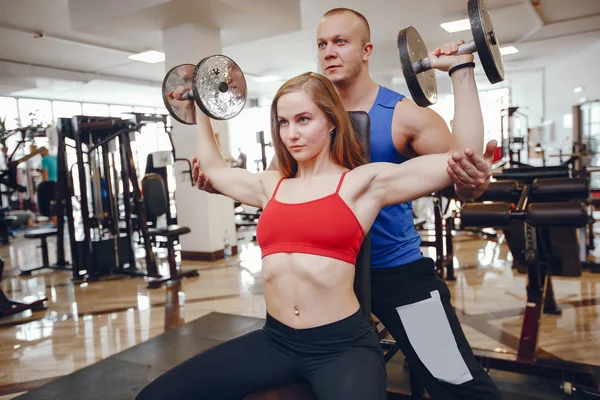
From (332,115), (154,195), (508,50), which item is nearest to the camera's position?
(332,115)

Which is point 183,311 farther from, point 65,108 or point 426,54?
point 65,108

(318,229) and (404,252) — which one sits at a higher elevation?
(318,229)

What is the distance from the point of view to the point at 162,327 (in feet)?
10.0

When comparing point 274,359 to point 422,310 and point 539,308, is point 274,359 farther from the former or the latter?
point 539,308

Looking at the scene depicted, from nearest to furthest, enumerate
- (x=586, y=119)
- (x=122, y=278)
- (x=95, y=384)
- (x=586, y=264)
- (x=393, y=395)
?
(x=393, y=395), (x=95, y=384), (x=586, y=264), (x=122, y=278), (x=586, y=119)

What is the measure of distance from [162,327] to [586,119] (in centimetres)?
892

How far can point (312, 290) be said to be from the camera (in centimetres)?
116

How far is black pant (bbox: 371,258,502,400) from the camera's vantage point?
4.05 ft

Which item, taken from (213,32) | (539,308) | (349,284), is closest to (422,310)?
(349,284)

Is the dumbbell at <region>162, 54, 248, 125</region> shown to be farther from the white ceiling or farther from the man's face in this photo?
the white ceiling

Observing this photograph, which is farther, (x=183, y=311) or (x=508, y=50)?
(x=508, y=50)

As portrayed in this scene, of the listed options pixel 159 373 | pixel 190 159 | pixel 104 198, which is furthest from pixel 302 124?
pixel 104 198

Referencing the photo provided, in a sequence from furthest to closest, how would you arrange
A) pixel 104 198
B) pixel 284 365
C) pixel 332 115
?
pixel 104 198 → pixel 332 115 → pixel 284 365

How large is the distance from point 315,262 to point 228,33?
188 inches
